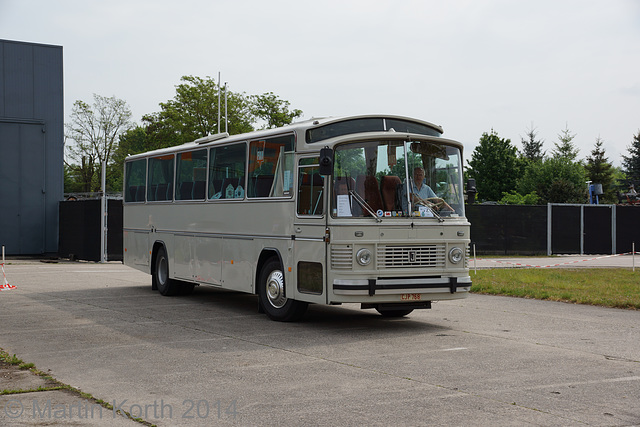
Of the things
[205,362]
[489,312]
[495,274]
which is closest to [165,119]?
[495,274]

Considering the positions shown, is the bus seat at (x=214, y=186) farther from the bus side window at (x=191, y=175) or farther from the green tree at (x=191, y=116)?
the green tree at (x=191, y=116)

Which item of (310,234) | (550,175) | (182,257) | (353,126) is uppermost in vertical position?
(550,175)

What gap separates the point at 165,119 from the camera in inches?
2269

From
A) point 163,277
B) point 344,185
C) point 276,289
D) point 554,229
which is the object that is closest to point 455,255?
point 344,185

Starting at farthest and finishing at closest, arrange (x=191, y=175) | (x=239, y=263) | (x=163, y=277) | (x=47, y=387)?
(x=163, y=277), (x=191, y=175), (x=239, y=263), (x=47, y=387)

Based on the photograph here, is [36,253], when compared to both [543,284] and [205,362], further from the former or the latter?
[205,362]

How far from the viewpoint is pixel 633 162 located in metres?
81.4

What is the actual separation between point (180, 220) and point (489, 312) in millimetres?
6460

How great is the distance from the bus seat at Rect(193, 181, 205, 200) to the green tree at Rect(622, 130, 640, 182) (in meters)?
72.4

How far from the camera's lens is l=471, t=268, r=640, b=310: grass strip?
50.2ft

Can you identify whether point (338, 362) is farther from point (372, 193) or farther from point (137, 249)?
point (137, 249)

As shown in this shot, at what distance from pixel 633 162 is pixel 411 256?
77452 millimetres

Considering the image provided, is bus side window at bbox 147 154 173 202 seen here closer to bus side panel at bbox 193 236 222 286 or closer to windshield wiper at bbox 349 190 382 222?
bus side panel at bbox 193 236 222 286

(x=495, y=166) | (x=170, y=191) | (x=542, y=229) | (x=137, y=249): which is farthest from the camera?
(x=495, y=166)
